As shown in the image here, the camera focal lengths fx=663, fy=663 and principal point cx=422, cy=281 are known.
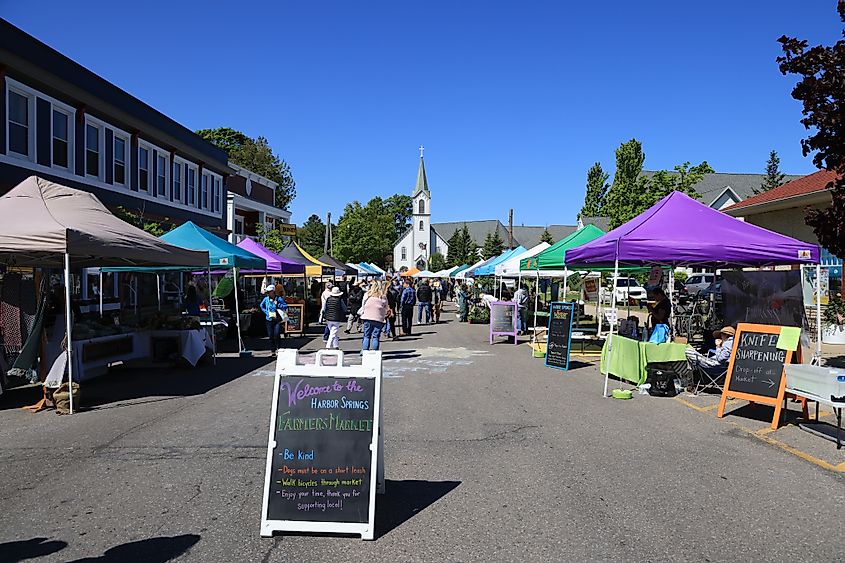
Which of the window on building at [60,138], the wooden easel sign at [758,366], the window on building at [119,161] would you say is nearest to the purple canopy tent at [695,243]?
the wooden easel sign at [758,366]

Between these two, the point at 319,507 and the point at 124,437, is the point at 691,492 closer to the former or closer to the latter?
the point at 319,507

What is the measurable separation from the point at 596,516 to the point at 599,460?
1.61 meters

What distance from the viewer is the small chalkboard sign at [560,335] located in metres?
13.4

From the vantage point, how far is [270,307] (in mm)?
15367

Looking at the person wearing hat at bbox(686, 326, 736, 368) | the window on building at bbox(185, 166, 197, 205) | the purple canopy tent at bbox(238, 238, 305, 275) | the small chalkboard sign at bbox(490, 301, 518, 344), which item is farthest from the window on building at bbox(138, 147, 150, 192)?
the person wearing hat at bbox(686, 326, 736, 368)

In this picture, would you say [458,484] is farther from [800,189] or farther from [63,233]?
[800,189]

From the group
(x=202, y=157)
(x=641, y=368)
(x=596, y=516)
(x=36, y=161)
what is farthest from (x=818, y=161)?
(x=202, y=157)

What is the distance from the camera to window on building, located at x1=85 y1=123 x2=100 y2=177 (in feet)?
73.7

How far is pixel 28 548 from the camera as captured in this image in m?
4.40

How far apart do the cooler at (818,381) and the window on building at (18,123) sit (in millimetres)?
19258

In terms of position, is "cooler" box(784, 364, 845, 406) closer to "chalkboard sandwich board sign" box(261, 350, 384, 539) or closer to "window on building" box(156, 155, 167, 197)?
"chalkboard sandwich board sign" box(261, 350, 384, 539)

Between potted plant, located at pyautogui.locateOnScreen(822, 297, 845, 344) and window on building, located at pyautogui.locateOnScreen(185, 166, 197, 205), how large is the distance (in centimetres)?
2688

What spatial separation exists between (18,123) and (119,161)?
254 inches

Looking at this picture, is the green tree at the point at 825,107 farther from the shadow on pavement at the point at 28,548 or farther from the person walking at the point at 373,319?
the shadow on pavement at the point at 28,548
